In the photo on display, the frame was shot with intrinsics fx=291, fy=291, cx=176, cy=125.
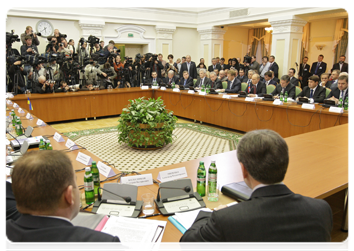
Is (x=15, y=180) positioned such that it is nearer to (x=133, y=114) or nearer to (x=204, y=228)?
(x=204, y=228)

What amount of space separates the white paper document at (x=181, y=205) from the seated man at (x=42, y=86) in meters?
6.10

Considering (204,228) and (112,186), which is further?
(112,186)

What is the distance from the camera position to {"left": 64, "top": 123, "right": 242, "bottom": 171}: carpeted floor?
4.38 m

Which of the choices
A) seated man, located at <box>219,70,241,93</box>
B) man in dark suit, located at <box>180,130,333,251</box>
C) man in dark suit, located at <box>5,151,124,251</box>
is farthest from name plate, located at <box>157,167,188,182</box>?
seated man, located at <box>219,70,241,93</box>

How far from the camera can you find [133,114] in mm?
4656

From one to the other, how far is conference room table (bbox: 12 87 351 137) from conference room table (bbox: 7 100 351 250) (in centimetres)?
159

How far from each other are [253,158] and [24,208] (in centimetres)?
85

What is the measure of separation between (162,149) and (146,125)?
0.58 m

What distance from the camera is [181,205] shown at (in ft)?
5.70

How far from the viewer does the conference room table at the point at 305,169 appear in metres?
1.89

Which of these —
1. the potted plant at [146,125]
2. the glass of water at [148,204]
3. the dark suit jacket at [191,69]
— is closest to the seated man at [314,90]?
the potted plant at [146,125]

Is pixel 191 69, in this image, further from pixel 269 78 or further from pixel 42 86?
pixel 42 86

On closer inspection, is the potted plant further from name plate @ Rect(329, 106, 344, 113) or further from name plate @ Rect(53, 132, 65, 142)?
name plate @ Rect(329, 106, 344, 113)
